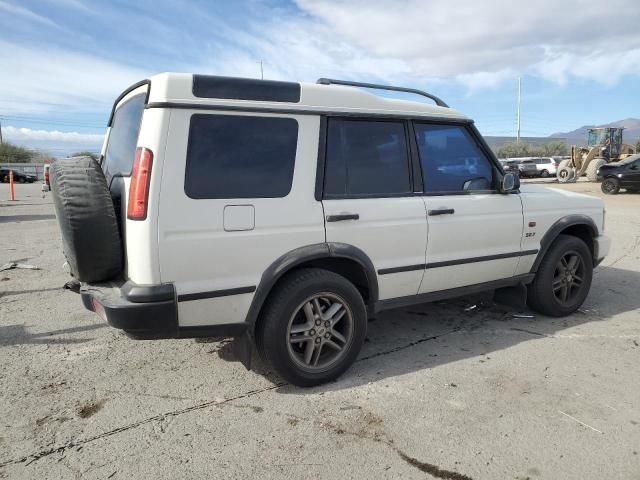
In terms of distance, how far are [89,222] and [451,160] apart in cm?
273

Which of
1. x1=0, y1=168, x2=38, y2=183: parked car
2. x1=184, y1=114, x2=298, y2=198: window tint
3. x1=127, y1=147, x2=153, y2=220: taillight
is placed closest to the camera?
x1=127, y1=147, x2=153, y2=220: taillight

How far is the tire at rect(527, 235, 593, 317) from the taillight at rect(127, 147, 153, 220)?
3.58m

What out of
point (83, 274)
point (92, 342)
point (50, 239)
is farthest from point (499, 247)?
point (50, 239)

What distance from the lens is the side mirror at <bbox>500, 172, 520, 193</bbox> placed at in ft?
13.1

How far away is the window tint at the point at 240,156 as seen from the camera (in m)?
2.75

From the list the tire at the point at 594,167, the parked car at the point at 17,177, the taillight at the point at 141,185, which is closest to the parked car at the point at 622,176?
the tire at the point at 594,167

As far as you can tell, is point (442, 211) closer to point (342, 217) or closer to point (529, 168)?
point (342, 217)

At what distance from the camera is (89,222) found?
2.81 meters

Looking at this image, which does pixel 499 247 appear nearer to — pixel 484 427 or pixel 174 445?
pixel 484 427

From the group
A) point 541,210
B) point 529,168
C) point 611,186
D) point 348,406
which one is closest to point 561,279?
point 541,210

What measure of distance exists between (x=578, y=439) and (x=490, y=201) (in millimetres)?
1963

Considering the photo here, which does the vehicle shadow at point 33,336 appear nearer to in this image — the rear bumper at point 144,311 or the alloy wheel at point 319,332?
the rear bumper at point 144,311

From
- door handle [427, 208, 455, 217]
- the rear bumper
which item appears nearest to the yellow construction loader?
door handle [427, 208, 455, 217]

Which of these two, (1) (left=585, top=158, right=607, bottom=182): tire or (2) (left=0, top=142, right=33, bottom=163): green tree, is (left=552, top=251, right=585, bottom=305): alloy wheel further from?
(2) (left=0, top=142, right=33, bottom=163): green tree
